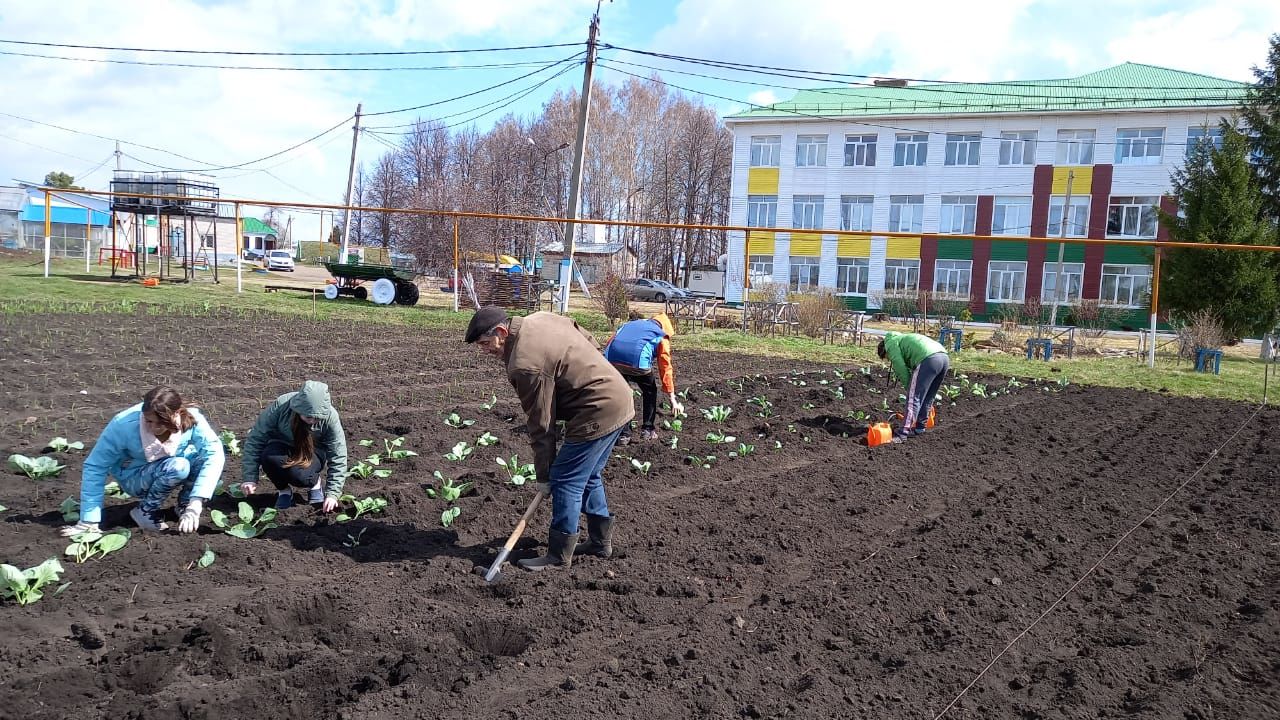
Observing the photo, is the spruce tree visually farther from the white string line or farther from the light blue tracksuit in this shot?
the light blue tracksuit

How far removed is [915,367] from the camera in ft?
27.8

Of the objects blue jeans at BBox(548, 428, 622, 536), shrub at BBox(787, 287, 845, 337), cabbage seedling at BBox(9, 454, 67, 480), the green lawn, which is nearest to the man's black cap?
blue jeans at BBox(548, 428, 622, 536)

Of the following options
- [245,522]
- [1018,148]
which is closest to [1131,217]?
[1018,148]

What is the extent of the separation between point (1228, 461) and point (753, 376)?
5799 millimetres

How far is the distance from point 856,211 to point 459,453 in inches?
1416

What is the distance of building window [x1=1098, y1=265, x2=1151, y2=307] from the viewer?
116ft

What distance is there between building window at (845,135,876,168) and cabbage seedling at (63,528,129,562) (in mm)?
38736

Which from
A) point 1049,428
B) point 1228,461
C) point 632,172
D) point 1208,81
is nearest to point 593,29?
point 1049,428

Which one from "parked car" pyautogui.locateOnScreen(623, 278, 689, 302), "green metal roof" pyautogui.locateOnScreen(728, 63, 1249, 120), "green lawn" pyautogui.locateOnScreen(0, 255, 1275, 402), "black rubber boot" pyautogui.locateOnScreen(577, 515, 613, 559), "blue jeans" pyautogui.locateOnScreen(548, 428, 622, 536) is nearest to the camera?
"blue jeans" pyautogui.locateOnScreen(548, 428, 622, 536)

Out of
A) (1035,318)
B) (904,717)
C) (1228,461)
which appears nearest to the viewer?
(904,717)

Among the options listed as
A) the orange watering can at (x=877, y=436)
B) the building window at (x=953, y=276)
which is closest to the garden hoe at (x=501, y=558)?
the orange watering can at (x=877, y=436)

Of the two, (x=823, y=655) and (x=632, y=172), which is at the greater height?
(x=632, y=172)

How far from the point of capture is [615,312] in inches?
780

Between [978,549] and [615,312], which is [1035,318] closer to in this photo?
[615,312]
